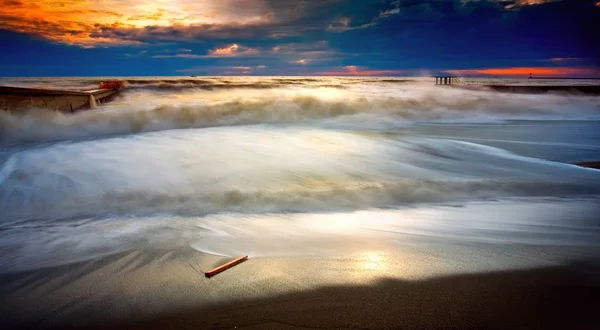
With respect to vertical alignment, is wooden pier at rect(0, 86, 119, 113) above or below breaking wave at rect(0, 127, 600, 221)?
above

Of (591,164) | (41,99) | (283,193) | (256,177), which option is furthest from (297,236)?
(41,99)

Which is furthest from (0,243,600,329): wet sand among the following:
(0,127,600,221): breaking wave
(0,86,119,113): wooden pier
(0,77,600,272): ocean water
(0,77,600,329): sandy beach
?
(0,86,119,113): wooden pier

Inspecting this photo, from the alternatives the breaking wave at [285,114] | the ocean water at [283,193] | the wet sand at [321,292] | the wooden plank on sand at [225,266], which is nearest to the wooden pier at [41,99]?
→ the breaking wave at [285,114]

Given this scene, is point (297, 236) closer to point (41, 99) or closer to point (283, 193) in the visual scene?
point (283, 193)

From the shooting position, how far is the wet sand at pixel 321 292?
248 centimetres

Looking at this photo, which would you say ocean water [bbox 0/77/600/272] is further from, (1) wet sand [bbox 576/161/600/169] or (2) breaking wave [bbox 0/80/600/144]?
(2) breaking wave [bbox 0/80/600/144]

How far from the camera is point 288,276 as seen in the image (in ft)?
10.3

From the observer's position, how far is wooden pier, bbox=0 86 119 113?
13555 mm

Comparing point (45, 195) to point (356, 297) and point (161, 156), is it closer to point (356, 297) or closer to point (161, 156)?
point (161, 156)

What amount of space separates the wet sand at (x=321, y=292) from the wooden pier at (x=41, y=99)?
13.2 metres

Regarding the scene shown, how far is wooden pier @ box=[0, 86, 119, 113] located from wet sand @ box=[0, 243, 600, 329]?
1323 cm

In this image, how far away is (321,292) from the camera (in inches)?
112

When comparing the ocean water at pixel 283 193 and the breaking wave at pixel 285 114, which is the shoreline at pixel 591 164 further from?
the breaking wave at pixel 285 114

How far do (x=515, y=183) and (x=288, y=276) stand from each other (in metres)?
5.02
